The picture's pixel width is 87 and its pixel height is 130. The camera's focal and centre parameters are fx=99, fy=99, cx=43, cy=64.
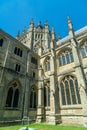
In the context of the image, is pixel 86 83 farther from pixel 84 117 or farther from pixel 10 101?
pixel 10 101

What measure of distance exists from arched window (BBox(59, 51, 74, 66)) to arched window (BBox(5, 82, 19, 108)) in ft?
33.8

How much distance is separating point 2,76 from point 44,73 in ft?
33.3

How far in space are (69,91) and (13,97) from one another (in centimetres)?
944

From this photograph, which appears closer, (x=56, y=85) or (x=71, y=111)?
(x=71, y=111)

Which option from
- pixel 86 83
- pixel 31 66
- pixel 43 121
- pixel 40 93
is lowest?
pixel 43 121

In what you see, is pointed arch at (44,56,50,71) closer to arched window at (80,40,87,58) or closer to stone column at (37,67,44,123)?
stone column at (37,67,44,123)

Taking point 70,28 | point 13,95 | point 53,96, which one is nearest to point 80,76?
point 53,96

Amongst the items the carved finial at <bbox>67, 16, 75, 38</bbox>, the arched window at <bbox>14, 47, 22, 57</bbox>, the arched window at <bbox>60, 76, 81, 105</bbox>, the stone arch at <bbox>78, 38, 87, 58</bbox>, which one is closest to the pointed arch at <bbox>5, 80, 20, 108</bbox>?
the arched window at <bbox>14, 47, 22, 57</bbox>

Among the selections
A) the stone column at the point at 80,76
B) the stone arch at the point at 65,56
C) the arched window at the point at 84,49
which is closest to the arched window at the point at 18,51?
the stone arch at the point at 65,56

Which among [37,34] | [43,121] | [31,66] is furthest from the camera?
[37,34]

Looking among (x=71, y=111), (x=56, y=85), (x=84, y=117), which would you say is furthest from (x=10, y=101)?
(x=84, y=117)

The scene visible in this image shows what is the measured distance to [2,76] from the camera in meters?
15.2

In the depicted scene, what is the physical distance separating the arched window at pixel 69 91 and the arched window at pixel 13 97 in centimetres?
796

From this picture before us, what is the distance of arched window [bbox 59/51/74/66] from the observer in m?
20.0
